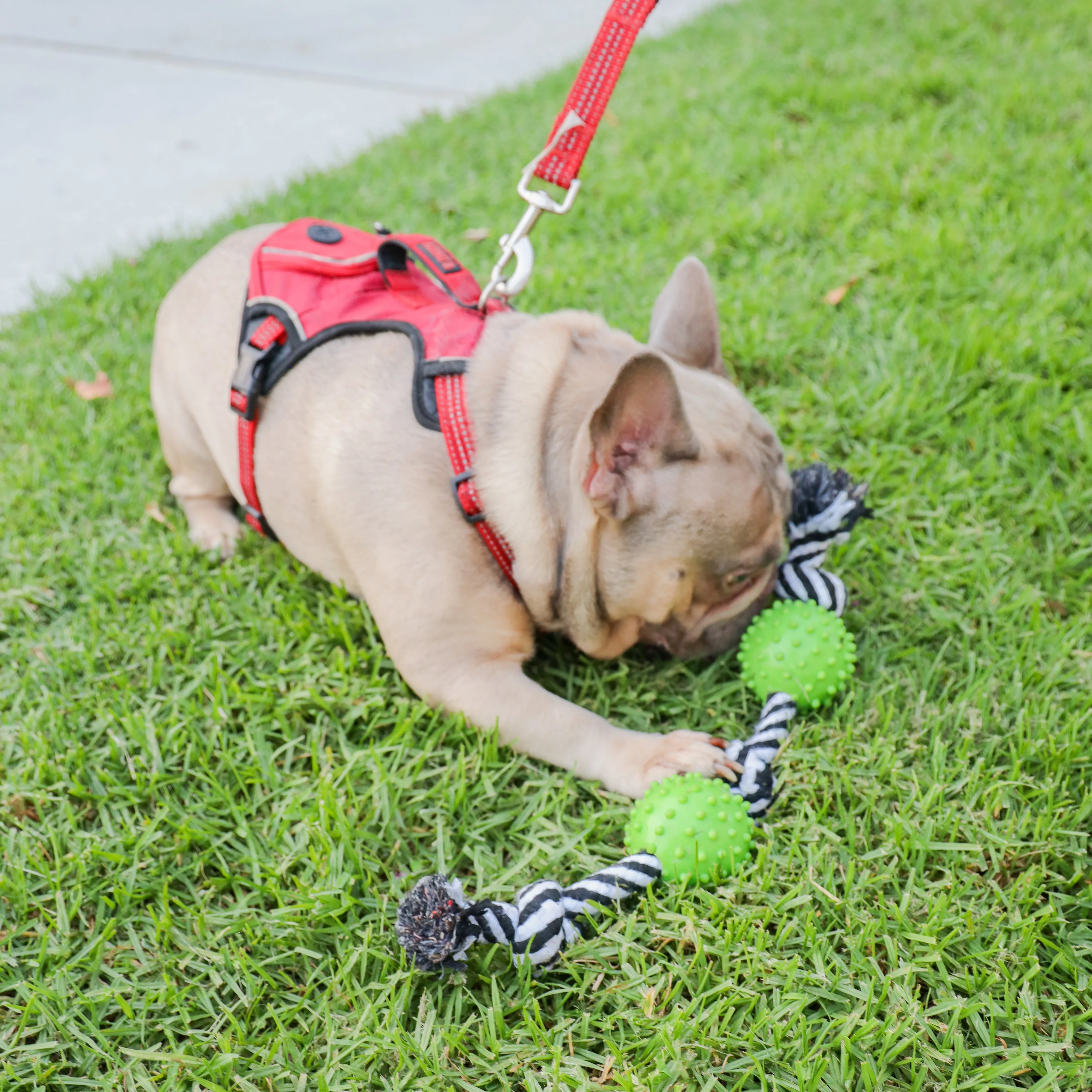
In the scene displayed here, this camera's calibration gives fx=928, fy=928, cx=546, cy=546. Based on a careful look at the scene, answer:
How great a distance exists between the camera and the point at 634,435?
2.20 m

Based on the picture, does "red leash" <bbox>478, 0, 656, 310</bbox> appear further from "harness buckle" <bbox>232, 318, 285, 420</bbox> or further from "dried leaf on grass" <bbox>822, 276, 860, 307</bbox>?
"dried leaf on grass" <bbox>822, 276, 860, 307</bbox>

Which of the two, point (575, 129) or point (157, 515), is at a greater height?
point (575, 129)

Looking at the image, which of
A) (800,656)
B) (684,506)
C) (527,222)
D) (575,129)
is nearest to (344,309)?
(527,222)

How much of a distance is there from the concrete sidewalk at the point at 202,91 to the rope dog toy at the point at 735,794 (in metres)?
3.94

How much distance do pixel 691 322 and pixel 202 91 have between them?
5470mm

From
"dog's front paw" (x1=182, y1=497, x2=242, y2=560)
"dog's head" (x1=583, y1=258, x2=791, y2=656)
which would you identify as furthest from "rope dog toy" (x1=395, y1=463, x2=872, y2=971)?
"dog's front paw" (x1=182, y1=497, x2=242, y2=560)

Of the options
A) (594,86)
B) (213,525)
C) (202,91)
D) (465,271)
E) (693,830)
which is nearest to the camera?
(693,830)

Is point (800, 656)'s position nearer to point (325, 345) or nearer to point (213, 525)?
point (325, 345)

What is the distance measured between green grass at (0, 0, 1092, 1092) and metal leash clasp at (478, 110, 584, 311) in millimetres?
1053

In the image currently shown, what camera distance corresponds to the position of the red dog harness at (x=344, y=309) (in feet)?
8.43

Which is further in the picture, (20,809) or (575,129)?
(575,129)

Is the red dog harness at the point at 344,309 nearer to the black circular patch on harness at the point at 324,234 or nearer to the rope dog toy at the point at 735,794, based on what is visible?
the black circular patch on harness at the point at 324,234

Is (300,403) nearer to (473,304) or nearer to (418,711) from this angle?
(473,304)

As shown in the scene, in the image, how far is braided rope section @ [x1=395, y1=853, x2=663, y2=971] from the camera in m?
1.84
